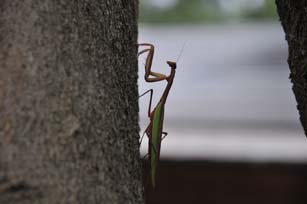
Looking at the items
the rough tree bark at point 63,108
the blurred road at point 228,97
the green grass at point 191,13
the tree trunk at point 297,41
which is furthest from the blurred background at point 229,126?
the green grass at point 191,13

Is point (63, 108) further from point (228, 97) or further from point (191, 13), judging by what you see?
point (191, 13)

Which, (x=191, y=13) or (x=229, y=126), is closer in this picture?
(x=229, y=126)

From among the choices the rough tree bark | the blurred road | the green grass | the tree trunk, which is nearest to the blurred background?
the blurred road

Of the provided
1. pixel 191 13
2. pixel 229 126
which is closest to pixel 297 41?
pixel 229 126

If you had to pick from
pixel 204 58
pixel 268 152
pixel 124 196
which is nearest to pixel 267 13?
pixel 204 58

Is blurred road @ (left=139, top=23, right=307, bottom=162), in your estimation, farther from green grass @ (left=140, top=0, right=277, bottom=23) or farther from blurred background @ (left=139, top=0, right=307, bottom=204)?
green grass @ (left=140, top=0, right=277, bottom=23)

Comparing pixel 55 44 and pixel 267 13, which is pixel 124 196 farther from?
pixel 267 13
